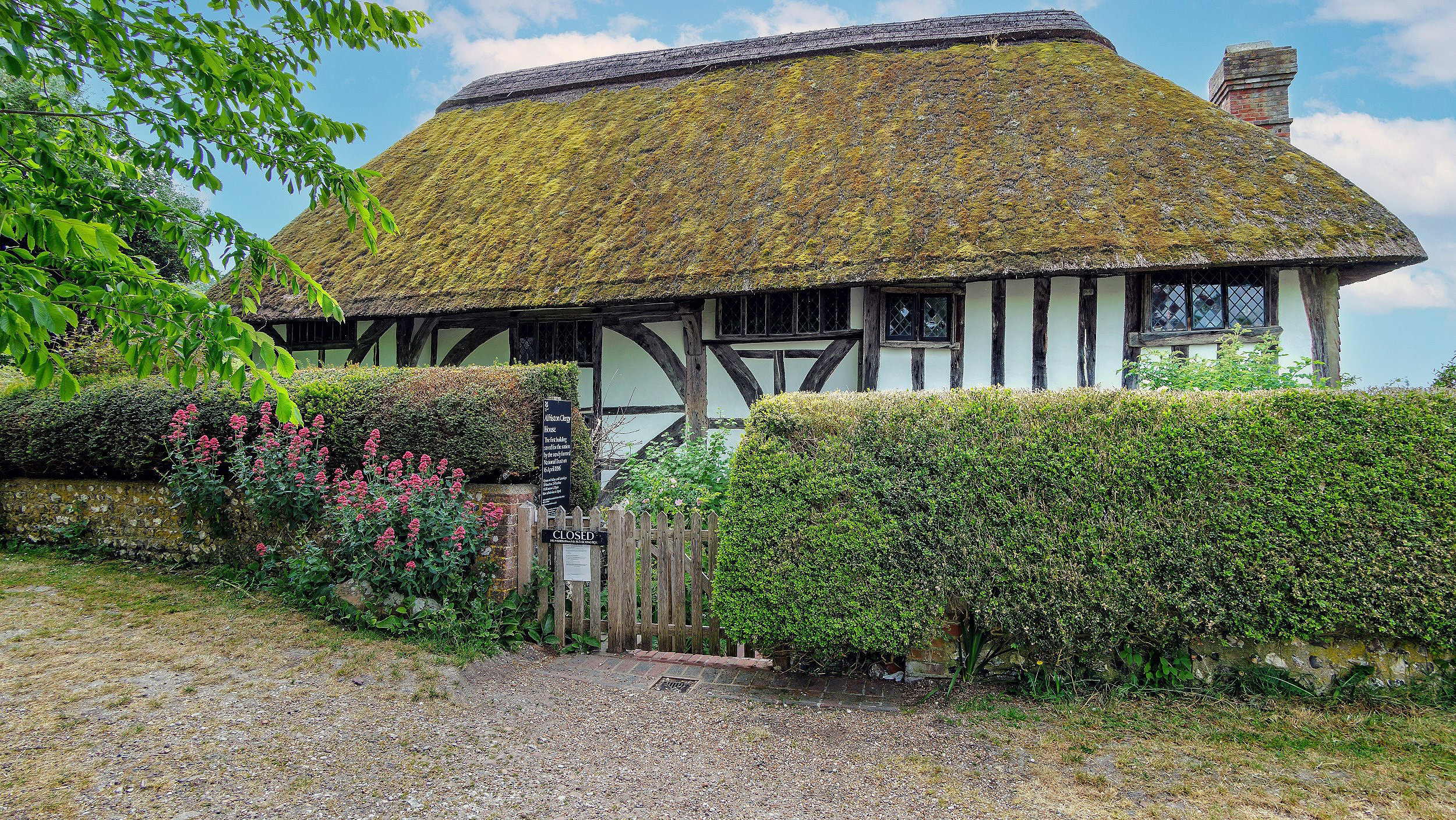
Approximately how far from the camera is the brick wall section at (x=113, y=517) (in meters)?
6.77

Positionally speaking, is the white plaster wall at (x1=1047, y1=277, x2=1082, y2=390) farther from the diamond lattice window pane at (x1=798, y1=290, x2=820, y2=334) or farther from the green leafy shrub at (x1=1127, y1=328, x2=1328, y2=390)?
the diamond lattice window pane at (x1=798, y1=290, x2=820, y2=334)

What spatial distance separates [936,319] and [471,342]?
21.2 ft

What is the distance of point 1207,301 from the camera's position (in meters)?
8.12

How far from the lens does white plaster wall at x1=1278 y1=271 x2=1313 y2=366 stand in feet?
25.9

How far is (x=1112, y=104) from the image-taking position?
378 inches

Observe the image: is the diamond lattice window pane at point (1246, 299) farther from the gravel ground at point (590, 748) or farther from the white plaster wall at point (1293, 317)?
the gravel ground at point (590, 748)

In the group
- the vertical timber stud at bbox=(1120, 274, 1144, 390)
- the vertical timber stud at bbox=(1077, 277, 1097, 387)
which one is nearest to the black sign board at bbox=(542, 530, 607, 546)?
the vertical timber stud at bbox=(1077, 277, 1097, 387)

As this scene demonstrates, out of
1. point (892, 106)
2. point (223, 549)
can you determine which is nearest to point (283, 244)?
point (223, 549)

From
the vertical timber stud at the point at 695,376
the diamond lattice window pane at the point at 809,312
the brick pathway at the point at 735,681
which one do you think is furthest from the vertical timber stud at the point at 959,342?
the brick pathway at the point at 735,681

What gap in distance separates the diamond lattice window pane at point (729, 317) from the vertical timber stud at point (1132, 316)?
4.42 meters

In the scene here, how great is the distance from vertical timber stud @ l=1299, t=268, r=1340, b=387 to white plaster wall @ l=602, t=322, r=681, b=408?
7.02 metres

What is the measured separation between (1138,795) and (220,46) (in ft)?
18.4

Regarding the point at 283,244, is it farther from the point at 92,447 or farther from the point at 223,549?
the point at 223,549

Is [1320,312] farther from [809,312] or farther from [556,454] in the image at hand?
[556,454]
